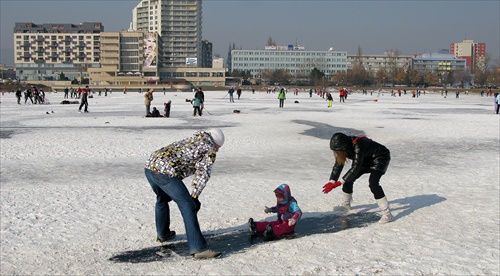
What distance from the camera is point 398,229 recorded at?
5.79 meters

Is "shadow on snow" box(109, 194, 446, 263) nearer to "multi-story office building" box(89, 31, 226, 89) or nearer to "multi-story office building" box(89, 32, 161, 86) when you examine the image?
"multi-story office building" box(89, 31, 226, 89)

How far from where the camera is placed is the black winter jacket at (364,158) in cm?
568

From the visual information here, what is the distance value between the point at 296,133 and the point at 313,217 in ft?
33.4

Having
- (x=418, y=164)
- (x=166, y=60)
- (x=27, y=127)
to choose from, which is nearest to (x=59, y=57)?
(x=166, y=60)

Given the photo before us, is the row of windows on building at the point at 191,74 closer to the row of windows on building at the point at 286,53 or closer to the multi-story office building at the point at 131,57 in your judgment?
the multi-story office building at the point at 131,57

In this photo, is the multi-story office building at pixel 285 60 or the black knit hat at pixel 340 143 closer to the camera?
the black knit hat at pixel 340 143

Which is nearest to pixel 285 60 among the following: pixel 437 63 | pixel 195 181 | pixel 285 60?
pixel 285 60

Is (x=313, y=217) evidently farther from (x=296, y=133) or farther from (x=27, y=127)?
(x=27, y=127)

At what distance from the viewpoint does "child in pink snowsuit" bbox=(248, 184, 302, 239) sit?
543 cm

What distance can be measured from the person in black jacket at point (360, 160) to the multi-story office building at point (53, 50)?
160 m

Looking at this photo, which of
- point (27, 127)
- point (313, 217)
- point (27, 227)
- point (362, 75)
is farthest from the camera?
point (362, 75)

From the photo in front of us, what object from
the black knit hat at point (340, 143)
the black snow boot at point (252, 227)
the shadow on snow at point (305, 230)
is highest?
Result: the black knit hat at point (340, 143)

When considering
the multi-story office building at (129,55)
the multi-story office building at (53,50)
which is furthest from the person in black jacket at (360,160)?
the multi-story office building at (53,50)

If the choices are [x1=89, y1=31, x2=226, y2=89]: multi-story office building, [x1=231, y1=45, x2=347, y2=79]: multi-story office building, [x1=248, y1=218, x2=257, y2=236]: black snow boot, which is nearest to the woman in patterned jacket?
[x1=248, y1=218, x2=257, y2=236]: black snow boot
